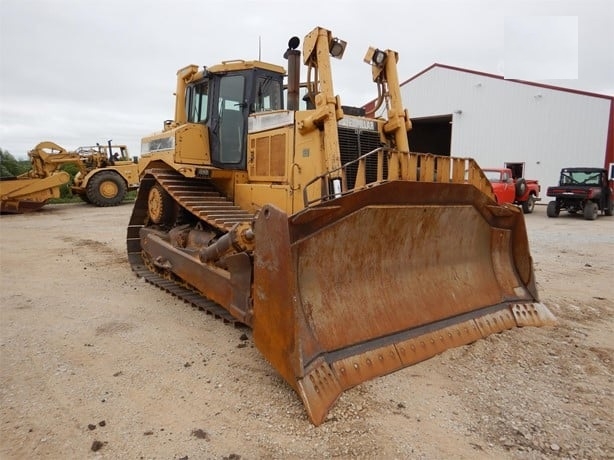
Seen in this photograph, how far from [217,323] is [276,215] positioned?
2.00 meters

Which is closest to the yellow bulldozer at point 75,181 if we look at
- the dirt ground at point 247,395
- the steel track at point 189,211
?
the steel track at point 189,211

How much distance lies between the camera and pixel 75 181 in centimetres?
1850

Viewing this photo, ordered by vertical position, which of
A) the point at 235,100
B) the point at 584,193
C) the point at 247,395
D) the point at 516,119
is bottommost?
the point at 247,395

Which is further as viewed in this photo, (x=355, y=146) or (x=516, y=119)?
(x=516, y=119)

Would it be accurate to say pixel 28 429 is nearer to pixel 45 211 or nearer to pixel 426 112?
pixel 45 211

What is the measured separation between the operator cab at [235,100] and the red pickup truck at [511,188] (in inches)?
473

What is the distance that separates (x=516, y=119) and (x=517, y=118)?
0.06 m

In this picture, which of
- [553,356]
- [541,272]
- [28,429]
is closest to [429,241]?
[553,356]

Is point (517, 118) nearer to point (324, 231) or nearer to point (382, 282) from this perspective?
point (382, 282)

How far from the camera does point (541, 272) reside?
6852 millimetres

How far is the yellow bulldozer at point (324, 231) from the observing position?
312 centimetres

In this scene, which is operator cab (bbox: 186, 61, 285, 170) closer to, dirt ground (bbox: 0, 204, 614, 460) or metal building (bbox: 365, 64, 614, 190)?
dirt ground (bbox: 0, 204, 614, 460)

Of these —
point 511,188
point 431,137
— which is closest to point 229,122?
point 511,188

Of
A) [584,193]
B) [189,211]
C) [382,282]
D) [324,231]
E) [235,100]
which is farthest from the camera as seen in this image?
[584,193]
